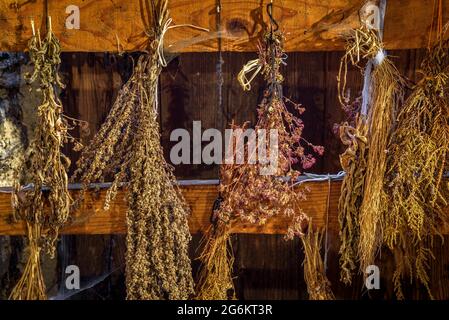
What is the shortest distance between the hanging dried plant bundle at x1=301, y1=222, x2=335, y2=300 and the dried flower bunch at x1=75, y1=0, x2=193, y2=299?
567mm

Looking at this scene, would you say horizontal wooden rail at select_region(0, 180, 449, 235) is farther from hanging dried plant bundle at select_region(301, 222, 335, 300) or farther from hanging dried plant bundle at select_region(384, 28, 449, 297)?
hanging dried plant bundle at select_region(384, 28, 449, 297)

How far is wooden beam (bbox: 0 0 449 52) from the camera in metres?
1.77

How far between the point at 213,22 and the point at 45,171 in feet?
3.07

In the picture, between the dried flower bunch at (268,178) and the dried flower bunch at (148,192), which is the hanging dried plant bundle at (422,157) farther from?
the dried flower bunch at (148,192)

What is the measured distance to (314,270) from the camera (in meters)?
1.97

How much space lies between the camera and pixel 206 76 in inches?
83.8

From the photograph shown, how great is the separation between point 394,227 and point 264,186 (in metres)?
0.59

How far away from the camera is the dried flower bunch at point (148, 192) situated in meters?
1.70

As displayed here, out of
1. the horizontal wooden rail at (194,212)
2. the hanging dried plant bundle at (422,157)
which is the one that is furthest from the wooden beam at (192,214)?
the hanging dried plant bundle at (422,157)

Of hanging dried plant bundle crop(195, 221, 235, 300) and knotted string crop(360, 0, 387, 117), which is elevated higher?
knotted string crop(360, 0, 387, 117)

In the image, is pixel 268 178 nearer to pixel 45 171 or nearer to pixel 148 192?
pixel 148 192

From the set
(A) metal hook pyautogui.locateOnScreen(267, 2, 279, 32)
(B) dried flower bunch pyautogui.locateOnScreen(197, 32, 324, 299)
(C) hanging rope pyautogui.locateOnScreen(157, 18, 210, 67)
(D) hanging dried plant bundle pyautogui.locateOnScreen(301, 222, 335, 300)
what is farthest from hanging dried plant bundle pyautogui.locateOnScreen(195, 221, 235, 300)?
(A) metal hook pyautogui.locateOnScreen(267, 2, 279, 32)
